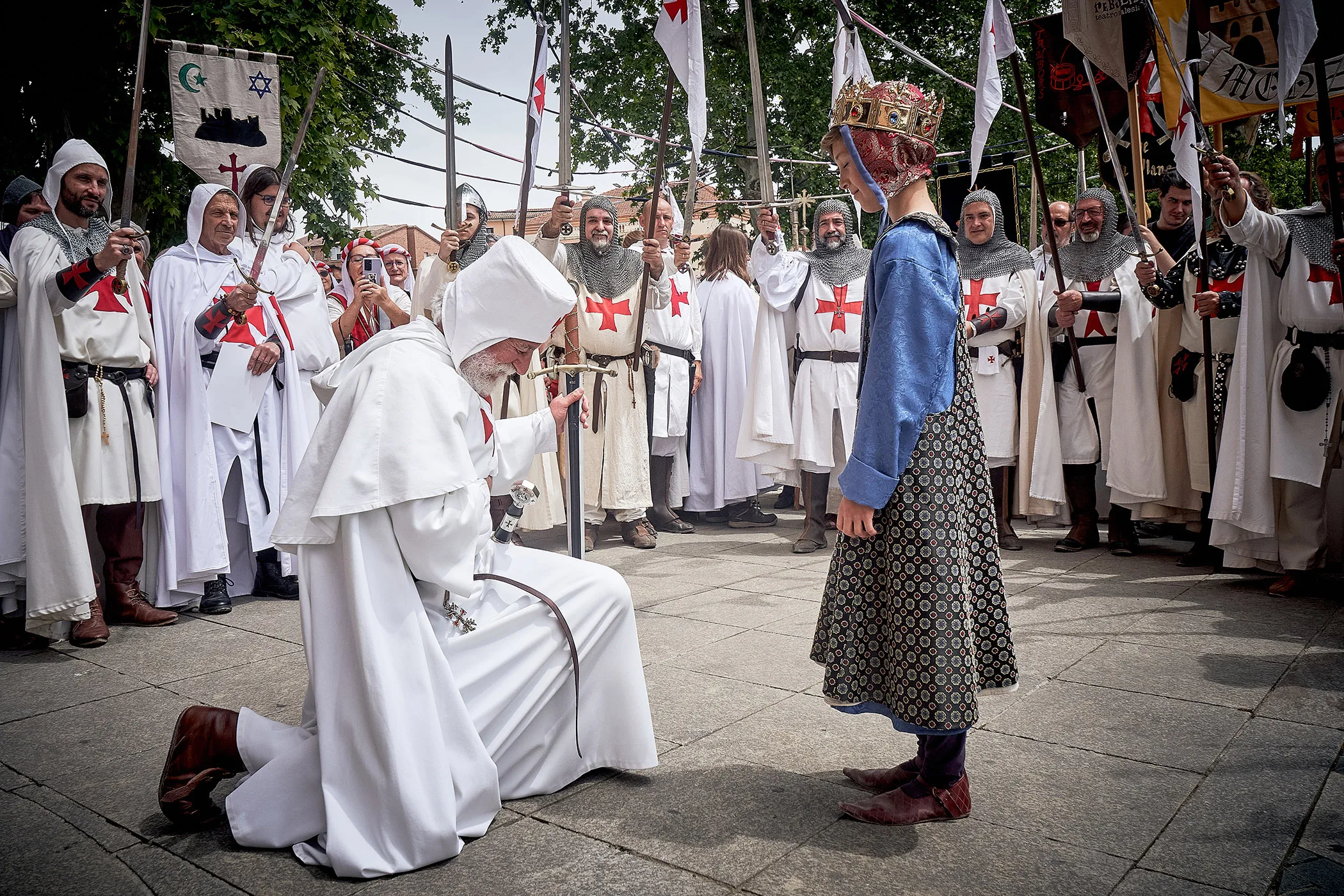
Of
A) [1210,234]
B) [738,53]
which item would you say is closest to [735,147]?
[738,53]

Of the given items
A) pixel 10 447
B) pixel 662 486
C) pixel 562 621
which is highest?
pixel 10 447

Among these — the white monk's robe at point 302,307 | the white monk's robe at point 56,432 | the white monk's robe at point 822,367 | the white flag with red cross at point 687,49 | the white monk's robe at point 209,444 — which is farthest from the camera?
the white monk's robe at point 822,367

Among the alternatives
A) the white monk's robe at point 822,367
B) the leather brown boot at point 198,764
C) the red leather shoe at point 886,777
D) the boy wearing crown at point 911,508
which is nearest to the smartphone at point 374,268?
the white monk's robe at point 822,367

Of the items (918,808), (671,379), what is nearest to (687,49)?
(671,379)

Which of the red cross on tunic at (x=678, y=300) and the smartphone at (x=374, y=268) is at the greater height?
the smartphone at (x=374, y=268)

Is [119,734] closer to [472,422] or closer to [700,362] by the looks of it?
[472,422]

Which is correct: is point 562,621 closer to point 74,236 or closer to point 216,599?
point 216,599

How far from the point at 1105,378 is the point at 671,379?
3.09 m

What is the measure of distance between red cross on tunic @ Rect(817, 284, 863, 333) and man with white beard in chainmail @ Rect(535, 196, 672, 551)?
124 cm

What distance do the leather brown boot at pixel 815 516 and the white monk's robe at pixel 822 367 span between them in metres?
0.07

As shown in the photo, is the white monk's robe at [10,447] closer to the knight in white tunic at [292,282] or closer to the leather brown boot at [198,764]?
the knight in white tunic at [292,282]

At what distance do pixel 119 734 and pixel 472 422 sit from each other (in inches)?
70.9

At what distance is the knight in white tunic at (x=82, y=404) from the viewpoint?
443cm

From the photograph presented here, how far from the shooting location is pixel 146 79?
350 inches
